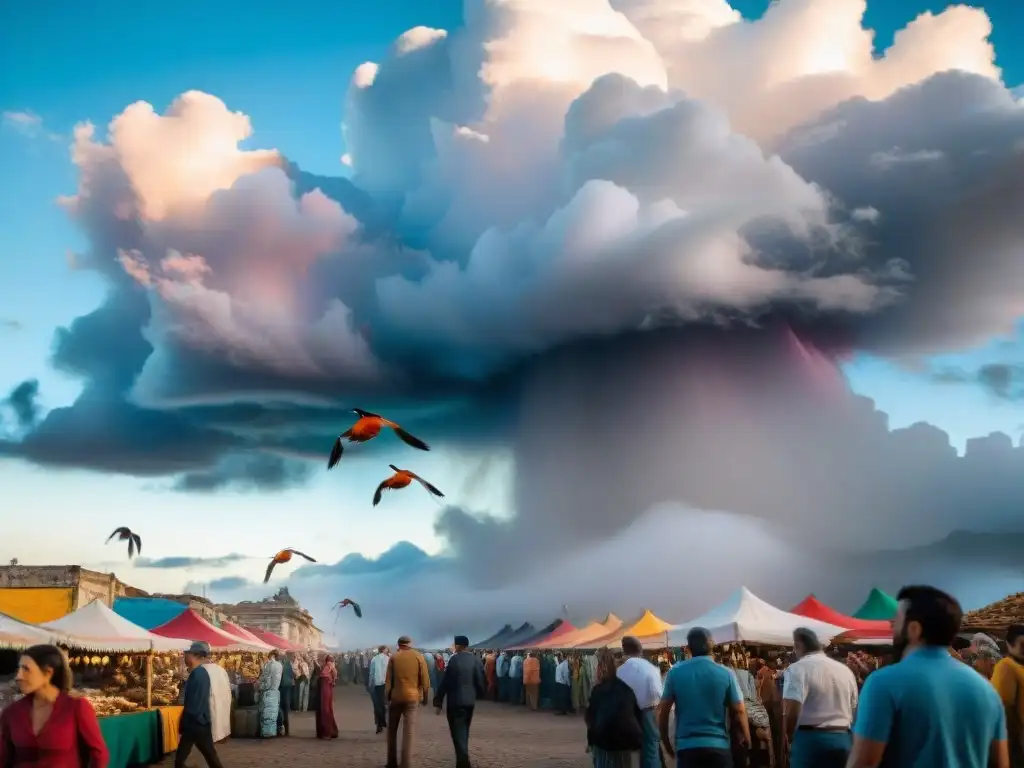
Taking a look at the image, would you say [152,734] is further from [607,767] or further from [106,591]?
[106,591]

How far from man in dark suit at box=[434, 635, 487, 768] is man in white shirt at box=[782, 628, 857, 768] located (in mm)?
7172

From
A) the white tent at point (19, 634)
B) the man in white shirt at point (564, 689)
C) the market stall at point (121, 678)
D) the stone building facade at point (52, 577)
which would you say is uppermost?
the stone building facade at point (52, 577)

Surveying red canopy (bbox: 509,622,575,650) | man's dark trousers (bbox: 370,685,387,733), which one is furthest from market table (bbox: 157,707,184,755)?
red canopy (bbox: 509,622,575,650)

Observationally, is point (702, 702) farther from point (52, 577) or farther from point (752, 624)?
point (52, 577)

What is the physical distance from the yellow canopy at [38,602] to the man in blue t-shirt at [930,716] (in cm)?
3664

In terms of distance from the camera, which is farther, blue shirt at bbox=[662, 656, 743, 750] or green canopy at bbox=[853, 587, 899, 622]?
green canopy at bbox=[853, 587, 899, 622]

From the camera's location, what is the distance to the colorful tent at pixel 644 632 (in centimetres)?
2958

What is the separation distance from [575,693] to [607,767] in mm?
28572

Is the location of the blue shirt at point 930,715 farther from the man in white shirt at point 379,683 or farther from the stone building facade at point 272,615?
the stone building facade at point 272,615

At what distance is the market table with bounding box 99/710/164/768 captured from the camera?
14.9 meters

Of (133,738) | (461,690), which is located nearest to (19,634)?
(133,738)

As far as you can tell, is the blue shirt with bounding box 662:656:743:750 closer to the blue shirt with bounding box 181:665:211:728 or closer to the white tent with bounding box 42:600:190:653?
the blue shirt with bounding box 181:665:211:728

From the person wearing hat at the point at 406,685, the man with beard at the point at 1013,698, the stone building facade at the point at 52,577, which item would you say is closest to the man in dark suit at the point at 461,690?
the person wearing hat at the point at 406,685

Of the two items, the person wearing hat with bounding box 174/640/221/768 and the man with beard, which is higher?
the man with beard
